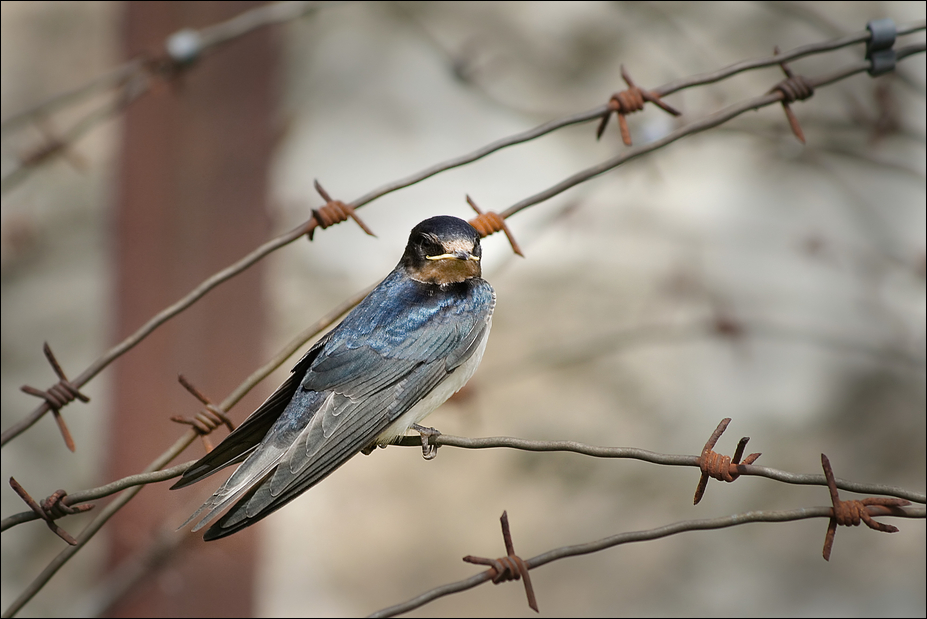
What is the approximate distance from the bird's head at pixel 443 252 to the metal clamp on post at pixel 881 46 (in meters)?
1.19

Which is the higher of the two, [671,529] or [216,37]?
[216,37]

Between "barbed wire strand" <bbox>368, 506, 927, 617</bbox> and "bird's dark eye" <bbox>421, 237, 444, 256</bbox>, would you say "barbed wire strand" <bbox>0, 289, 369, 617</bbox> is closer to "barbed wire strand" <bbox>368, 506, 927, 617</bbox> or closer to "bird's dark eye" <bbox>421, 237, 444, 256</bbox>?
"bird's dark eye" <bbox>421, 237, 444, 256</bbox>

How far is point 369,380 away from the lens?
1992 millimetres

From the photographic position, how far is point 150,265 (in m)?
3.81

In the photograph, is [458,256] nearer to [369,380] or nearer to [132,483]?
[369,380]

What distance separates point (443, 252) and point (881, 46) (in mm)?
1309

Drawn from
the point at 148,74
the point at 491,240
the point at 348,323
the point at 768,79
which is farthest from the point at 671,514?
the point at 148,74

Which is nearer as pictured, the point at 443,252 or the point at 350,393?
the point at 350,393

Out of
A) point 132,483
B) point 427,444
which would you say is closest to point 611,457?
point 427,444

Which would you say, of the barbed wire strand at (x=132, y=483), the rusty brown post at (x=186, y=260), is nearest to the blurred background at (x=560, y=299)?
the rusty brown post at (x=186, y=260)

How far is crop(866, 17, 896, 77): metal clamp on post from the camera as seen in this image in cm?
220

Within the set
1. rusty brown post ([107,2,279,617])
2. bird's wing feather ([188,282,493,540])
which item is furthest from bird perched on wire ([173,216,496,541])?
rusty brown post ([107,2,279,617])

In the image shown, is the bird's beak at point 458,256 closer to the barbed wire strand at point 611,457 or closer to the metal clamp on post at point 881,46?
the barbed wire strand at point 611,457

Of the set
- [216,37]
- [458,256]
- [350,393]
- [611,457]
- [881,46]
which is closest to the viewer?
[611,457]
